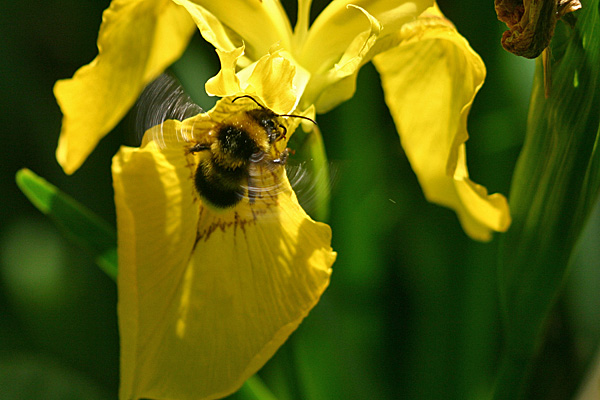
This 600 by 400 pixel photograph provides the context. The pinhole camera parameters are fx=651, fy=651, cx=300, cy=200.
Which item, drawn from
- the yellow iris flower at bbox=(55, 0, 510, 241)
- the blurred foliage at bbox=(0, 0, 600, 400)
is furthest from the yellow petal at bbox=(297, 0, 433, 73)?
the blurred foliage at bbox=(0, 0, 600, 400)

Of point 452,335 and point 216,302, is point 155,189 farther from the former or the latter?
point 452,335

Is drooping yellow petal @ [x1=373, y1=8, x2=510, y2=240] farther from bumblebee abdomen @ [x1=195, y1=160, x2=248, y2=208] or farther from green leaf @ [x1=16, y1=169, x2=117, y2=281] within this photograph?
green leaf @ [x1=16, y1=169, x2=117, y2=281]

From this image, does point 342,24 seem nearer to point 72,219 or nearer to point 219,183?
point 219,183

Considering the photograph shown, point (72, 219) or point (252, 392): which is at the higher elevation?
point (72, 219)

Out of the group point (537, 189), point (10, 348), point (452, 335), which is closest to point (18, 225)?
point (10, 348)

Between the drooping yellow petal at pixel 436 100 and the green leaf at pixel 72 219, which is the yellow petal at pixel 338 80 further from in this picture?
the green leaf at pixel 72 219

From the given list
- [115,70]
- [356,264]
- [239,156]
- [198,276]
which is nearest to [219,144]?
[239,156]
